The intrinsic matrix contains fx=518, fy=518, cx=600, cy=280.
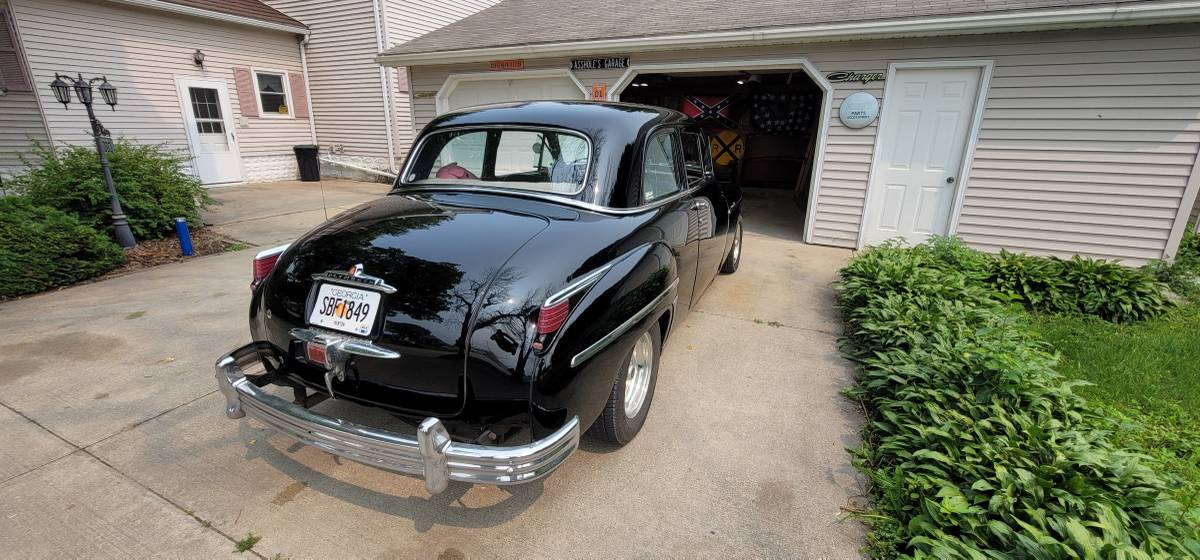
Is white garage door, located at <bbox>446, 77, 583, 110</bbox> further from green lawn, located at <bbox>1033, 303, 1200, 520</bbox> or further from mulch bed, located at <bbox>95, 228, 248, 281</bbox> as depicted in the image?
green lawn, located at <bbox>1033, 303, 1200, 520</bbox>

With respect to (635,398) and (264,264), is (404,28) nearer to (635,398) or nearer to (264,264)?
(264,264)

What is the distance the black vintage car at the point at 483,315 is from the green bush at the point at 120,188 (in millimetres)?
5823

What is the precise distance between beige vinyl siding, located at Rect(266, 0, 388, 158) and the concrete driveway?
30.9ft

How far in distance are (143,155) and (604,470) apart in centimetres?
803

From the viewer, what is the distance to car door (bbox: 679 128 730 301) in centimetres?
369

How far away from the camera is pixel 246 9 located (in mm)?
11711

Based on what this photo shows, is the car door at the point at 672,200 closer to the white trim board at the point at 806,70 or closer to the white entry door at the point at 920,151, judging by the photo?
the white trim board at the point at 806,70

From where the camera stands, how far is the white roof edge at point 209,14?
982cm

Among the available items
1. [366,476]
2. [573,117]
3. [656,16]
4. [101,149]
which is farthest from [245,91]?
[366,476]

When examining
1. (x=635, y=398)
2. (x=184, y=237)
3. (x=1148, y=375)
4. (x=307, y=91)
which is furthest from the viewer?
(x=307, y=91)

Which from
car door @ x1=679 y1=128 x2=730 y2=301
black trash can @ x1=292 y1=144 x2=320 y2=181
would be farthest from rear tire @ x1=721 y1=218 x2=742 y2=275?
black trash can @ x1=292 y1=144 x2=320 y2=181

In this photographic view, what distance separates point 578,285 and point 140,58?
12.7 meters

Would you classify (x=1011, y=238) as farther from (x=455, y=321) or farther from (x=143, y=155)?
(x=143, y=155)

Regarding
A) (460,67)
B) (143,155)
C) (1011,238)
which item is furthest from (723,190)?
(143,155)
